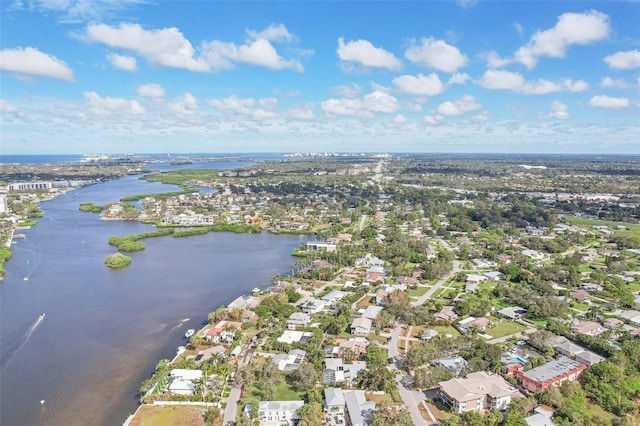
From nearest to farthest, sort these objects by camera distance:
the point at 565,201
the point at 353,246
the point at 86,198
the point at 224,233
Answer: the point at 353,246 → the point at 224,233 → the point at 565,201 → the point at 86,198

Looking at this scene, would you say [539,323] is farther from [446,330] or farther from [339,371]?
[339,371]

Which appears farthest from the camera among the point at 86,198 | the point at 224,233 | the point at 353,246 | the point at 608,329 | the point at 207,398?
the point at 86,198

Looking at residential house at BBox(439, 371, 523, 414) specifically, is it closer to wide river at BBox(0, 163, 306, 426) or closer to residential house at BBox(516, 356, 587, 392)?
residential house at BBox(516, 356, 587, 392)

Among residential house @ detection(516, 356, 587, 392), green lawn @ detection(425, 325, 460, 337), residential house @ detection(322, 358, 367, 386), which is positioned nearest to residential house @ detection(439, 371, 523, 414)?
residential house @ detection(516, 356, 587, 392)

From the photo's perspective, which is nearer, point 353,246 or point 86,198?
point 353,246

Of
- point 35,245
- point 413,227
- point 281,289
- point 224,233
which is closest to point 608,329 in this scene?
point 281,289

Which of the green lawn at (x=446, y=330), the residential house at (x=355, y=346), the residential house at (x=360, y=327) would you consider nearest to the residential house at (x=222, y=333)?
the residential house at (x=355, y=346)

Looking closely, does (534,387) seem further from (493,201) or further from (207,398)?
(493,201)

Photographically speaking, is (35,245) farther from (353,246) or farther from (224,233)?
(353,246)
